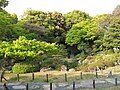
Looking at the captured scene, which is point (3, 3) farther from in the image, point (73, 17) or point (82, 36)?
point (73, 17)

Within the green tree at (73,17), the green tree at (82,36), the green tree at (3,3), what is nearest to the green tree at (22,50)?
the green tree at (3,3)

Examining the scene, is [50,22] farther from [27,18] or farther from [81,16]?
[81,16]

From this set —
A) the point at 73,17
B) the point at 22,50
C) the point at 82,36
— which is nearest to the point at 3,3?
the point at 22,50

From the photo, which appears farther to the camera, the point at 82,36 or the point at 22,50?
the point at 82,36

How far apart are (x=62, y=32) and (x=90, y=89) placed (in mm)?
22990

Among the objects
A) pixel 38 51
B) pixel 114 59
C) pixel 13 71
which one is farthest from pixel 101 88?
pixel 114 59

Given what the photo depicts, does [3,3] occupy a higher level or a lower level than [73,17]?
lower

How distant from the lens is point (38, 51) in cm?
1309

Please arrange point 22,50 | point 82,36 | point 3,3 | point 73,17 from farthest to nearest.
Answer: point 73,17 → point 82,36 → point 3,3 → point 22,50

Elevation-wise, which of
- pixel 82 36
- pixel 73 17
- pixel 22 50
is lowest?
pixel 22 50

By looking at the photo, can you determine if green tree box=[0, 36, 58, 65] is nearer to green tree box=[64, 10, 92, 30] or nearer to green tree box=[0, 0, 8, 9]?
green tree box=[0, 0, 8, 9]


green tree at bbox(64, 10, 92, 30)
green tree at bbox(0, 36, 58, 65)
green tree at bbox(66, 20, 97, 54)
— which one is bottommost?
green tree at bbox(0, 36, 58, 65)

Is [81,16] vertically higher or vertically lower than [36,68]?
higher

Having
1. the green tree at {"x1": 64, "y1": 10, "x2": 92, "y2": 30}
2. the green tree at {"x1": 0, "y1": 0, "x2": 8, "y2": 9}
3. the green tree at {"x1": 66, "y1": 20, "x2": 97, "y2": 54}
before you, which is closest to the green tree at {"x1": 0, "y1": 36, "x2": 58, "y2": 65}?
the green tree at {"x1": 0, "y1": 0, "x2": 8, "y2": 9}
